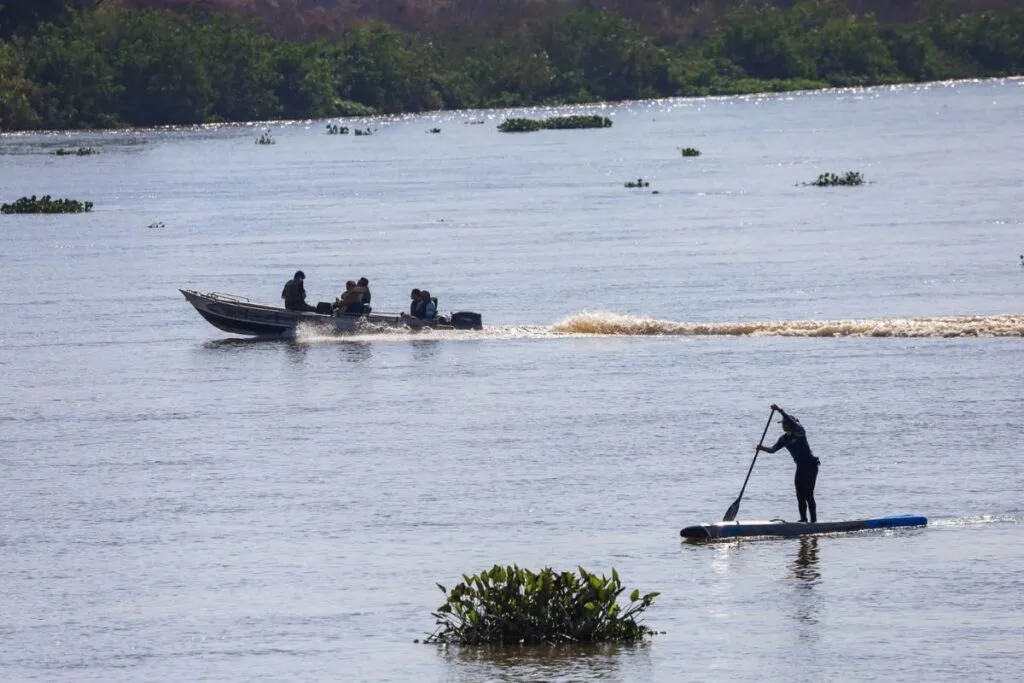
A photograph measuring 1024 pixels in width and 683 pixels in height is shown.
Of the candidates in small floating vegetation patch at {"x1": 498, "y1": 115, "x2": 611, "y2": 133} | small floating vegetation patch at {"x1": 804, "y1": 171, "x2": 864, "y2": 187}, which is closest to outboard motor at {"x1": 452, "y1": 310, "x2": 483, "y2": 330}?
small floating vegetation patch at {"x1": 804, "y1": 171, "x2": 864, "y2": 187}

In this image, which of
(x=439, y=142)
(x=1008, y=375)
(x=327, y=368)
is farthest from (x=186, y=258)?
(x=439, y=142)

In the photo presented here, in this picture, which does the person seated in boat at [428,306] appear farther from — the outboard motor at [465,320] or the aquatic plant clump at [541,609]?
the aquatic plant clump at [541,609]

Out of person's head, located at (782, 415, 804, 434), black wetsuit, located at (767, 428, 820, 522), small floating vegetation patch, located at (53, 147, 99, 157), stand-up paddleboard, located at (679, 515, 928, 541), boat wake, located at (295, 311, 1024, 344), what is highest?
small floating vegetation patch, located at (53, 147, 99, 157)

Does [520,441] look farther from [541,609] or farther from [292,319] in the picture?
[292,319]

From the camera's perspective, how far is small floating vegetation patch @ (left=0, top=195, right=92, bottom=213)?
4134 inches

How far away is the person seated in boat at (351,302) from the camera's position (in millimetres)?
55375

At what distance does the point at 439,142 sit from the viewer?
6644 inches

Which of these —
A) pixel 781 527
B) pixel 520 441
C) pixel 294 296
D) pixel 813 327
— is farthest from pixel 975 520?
pixel 294 296

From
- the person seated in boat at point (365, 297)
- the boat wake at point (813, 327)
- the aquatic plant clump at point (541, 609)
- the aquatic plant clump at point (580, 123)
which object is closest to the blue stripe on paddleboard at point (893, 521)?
the aquatic plant clump at point (541, 609)

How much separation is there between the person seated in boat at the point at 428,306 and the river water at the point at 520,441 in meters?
0.92

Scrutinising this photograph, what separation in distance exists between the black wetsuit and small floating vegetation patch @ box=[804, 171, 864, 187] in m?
76.4

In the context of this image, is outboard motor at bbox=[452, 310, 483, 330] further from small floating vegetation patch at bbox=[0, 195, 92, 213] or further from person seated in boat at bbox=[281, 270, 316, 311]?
small floating vegetation patch at bbox=[0, 195, 92, 213]

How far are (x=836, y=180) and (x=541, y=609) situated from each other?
278 feet

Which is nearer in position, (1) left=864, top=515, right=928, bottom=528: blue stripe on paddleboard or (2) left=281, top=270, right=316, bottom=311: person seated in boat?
(1) left=864, top=515, right=928, bottom=528: blue stripe on paddleboard
